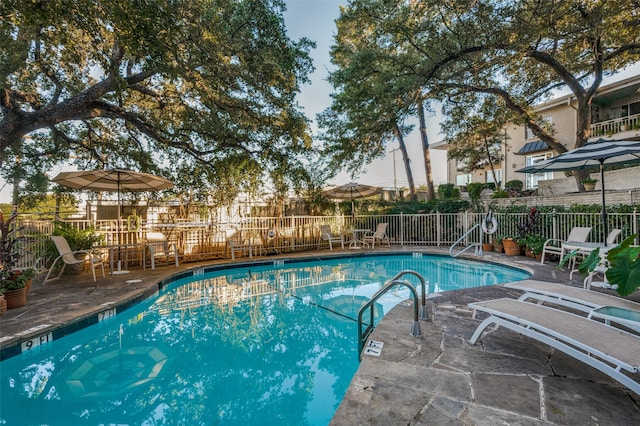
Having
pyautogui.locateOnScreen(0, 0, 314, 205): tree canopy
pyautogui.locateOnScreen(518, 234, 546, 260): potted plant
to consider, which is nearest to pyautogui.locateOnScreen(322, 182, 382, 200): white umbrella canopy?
pyautogui.locateOnScreen(0, 0, 314, 205): tree canopy

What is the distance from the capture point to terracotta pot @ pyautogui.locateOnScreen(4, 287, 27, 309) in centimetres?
410

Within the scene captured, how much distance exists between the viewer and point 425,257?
9969 mm

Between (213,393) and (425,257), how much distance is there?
28.0ft

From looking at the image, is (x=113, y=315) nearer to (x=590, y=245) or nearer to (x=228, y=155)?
(x=228, y=155)

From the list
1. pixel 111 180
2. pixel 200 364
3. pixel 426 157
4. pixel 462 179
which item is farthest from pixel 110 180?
pixel 462 179

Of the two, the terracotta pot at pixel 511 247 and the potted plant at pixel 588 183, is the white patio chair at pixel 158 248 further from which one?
the potted plant at pixel 588 183

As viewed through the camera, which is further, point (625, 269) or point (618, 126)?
point (618, 126)

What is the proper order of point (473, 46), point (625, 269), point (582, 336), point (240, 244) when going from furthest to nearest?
point (240, 244) → point (473, 46) → point (625, 269) → point (582, 336)

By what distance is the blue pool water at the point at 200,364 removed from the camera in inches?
99.2

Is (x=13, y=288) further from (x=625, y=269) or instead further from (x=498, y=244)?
(x=498, y=244)

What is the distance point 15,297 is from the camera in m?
4.15

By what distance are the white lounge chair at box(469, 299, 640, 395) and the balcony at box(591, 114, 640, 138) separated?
17.1 metres

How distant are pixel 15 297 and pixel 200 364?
314cm

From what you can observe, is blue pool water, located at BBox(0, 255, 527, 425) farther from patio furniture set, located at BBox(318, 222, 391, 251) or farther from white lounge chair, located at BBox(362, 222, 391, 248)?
white lounge chair, located at BBox(362, 222, 391, 248)
